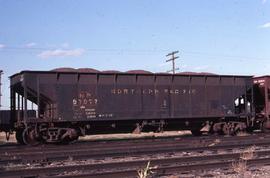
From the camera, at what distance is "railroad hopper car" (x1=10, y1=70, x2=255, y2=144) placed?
62.2 ft

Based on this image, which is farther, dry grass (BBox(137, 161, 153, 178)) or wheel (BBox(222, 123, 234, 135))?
wheel (BBox(222, 123, 234, 135))

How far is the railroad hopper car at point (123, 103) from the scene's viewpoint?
19.0m

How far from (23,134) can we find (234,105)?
37.4 feet

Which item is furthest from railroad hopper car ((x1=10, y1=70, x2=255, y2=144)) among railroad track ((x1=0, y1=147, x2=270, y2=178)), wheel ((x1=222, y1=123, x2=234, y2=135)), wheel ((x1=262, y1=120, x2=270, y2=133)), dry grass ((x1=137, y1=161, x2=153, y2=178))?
dry grass ((x1=137, y1=161, x2=153, y2=178))

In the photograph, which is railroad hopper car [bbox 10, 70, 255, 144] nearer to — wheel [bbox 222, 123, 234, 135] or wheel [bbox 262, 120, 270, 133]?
wheel [bbox 222, 123, 234, 135]

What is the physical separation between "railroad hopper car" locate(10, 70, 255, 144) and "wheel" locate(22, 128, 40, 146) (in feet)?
0.14

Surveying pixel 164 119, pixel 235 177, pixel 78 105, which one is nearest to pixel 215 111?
pixel 164 119

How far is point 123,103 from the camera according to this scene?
20562mm

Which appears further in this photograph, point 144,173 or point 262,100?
point 262,100

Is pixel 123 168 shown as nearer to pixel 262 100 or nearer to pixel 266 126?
pixel 266 126

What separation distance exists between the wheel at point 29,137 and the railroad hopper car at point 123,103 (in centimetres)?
4

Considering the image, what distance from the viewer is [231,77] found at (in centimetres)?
2361

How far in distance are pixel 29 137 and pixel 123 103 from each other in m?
4.61

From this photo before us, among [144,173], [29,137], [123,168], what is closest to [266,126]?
[29,137]
